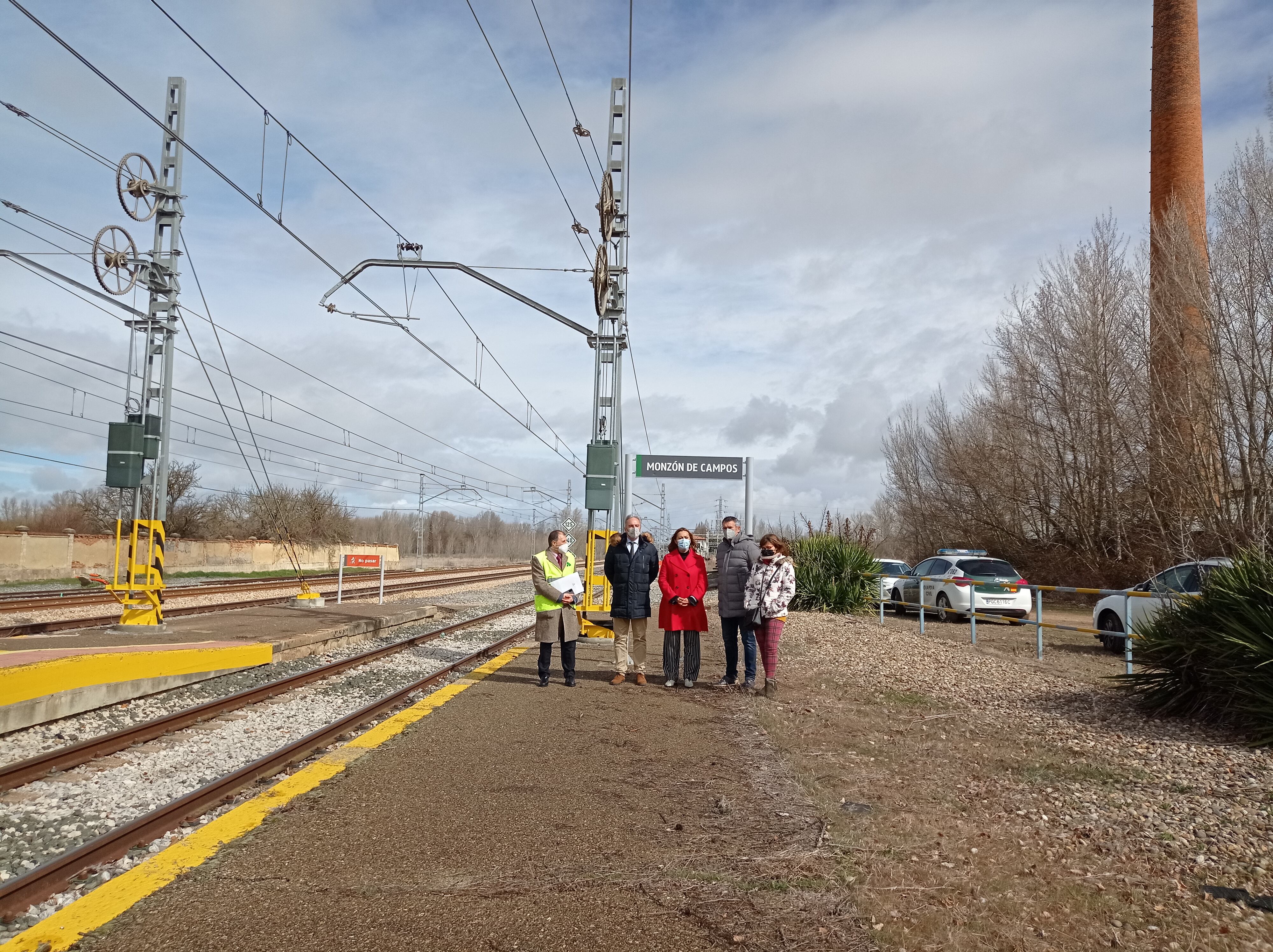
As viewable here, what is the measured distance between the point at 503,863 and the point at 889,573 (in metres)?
21.6

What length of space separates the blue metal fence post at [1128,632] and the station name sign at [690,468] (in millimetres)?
16644

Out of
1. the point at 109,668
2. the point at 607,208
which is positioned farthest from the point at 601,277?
the point at 109,668

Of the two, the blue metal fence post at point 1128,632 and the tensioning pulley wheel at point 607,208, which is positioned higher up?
the tensioning pulley wheel at point 607,208

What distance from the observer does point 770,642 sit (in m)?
9.79

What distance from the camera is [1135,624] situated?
394 inches

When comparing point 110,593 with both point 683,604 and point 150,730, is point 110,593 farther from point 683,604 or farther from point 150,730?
point 683,604

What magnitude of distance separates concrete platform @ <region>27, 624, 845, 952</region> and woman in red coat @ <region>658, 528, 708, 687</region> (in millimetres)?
3037

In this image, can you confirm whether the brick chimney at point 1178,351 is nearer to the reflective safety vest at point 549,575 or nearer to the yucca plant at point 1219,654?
the yucca plant at point 1219,654

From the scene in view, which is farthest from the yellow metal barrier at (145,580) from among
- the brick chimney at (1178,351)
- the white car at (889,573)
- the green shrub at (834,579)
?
the brick chimney at (1178,351)

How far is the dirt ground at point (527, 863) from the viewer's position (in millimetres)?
3627

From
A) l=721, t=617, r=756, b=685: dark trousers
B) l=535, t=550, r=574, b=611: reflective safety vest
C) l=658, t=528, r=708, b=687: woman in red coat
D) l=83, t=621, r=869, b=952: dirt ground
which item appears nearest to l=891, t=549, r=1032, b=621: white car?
l=721, t=617, r=756, b=685: dark trousers

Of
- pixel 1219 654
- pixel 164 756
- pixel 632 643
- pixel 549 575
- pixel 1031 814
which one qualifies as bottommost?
pixel 164 756

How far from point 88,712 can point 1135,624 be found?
413 inches

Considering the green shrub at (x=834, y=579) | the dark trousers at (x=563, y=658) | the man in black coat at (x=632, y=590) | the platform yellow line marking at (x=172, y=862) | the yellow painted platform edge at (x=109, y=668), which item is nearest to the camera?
the platform yellow line marking at (x=172, y=862)
